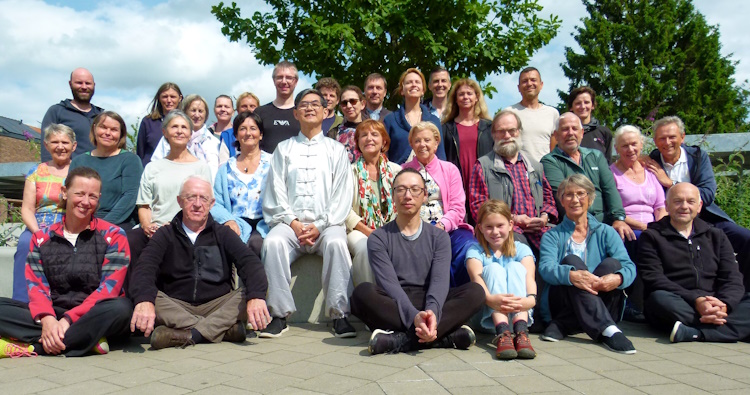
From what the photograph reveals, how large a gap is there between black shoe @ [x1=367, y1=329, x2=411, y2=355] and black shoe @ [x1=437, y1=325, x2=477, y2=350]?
309 mm

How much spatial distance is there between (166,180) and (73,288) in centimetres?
131

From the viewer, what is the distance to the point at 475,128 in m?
6.32

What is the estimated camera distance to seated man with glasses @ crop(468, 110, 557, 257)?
519 centimetres

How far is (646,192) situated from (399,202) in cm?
272

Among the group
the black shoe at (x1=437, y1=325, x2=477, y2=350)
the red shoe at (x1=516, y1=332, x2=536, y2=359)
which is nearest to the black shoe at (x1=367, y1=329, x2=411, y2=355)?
the black shoe at (x1=437, y1=325, x2=477, y2=350)

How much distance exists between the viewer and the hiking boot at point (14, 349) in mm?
3979

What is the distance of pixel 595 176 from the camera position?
5.43m

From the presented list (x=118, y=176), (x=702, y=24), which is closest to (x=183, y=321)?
(x=118, y=176)

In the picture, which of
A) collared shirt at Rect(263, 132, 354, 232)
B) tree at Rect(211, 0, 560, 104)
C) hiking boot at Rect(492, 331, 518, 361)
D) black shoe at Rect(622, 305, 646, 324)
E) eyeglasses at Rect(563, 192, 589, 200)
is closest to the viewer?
hiking boot at Rect(492, 331, 518, 361)

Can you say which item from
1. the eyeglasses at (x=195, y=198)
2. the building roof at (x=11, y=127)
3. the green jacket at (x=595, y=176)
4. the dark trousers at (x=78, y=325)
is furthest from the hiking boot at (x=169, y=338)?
the building roof at (x=11, y=127)

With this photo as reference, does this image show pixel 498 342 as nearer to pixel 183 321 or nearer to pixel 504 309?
pixel 504 309

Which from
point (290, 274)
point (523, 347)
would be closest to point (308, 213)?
point (290, 274)

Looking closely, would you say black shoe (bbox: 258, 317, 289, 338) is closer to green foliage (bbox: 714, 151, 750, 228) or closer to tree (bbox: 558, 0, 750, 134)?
green foliage (bbox: 714, 151, 750, 228)

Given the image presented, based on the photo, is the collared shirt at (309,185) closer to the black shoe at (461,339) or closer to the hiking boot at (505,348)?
the black shoe at (461,339)
